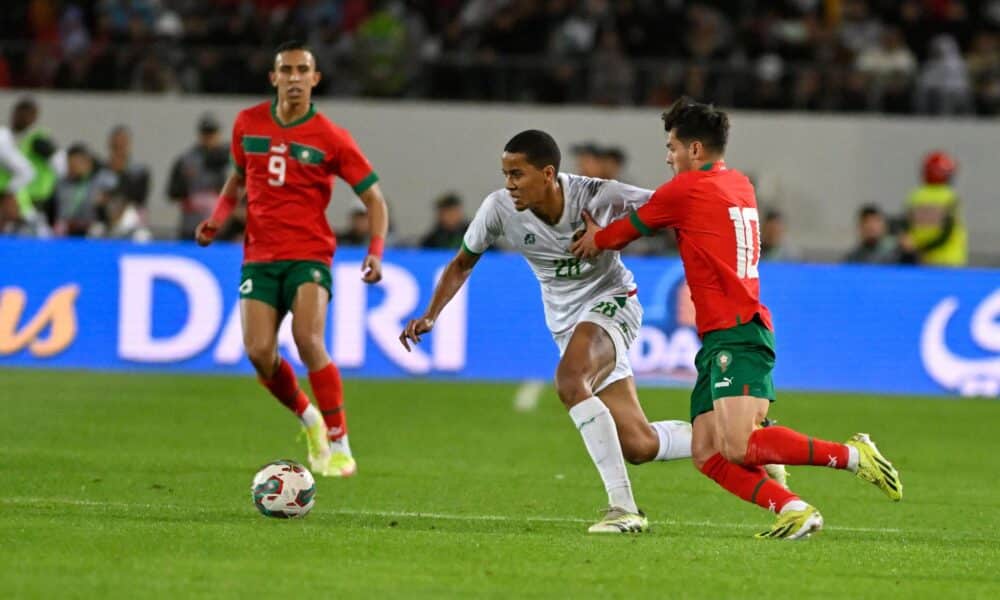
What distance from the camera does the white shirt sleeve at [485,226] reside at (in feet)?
27.8

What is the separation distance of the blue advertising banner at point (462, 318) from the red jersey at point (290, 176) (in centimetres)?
601

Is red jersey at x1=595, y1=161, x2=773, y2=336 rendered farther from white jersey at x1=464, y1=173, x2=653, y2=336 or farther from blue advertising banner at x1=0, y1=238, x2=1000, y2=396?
blue advertising banner at x1=0, y1=238, x2=1000, y2=396

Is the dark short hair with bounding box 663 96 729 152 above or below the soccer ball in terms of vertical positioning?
Result: above

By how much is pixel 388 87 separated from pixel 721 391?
1435 centimetres

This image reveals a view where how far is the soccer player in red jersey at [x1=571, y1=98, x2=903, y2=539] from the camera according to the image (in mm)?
7648

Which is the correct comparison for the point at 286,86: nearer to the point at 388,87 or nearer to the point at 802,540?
the point at 802,540

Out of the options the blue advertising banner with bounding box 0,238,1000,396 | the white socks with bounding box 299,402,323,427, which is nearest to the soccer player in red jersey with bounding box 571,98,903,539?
Result: the white socks with bounding box 299,402,323,427

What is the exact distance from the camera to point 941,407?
50.8ft

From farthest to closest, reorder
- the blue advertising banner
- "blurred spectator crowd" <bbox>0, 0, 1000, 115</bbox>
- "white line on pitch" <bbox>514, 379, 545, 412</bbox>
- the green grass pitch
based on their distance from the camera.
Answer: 1. "blurred spectator crowd" <bbox>0, 0, 1000, 115</bbox>
2. the blue advertising banner
3. "white line on pitch" <bbox>514, 379, 545, 412</bbox>
4. the green grass pitch

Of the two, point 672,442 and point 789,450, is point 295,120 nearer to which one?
point 672,442

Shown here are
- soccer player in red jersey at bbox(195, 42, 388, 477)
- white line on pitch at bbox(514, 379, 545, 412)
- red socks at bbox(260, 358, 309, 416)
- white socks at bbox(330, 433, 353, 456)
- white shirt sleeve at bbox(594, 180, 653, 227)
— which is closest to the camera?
white shirt sleeve at bbox(594, 180, 653, 227)

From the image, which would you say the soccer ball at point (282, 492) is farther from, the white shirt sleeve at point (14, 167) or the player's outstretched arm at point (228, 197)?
the white shirt sleeve at point (14, 167)

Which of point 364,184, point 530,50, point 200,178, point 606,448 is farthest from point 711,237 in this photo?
point 530,50

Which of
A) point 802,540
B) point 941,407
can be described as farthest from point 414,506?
point 941,407
